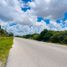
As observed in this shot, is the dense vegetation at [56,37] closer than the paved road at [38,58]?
No

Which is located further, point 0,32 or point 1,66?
point 0,32

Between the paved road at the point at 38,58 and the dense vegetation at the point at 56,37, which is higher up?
the dense vegetation at the point at 56,37

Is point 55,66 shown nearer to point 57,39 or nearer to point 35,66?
point 35,66

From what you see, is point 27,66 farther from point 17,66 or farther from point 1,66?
point 1,66

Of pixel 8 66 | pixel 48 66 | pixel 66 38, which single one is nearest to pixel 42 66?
pixel 48 66

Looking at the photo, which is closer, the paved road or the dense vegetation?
the paved road

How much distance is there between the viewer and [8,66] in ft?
34.0

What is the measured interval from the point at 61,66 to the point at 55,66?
290 mm

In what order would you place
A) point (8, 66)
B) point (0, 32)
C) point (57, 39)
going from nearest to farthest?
1. point (8, 66)
2. point (57, 39)
3. point (0, 32)

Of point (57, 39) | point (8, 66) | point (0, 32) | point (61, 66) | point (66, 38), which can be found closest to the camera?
point (61, 66)

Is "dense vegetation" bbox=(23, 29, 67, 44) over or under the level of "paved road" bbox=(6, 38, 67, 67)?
over

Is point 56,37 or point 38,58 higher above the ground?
point 56,37

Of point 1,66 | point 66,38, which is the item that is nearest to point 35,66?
point 1,66

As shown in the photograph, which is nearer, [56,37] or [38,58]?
[38,58]
